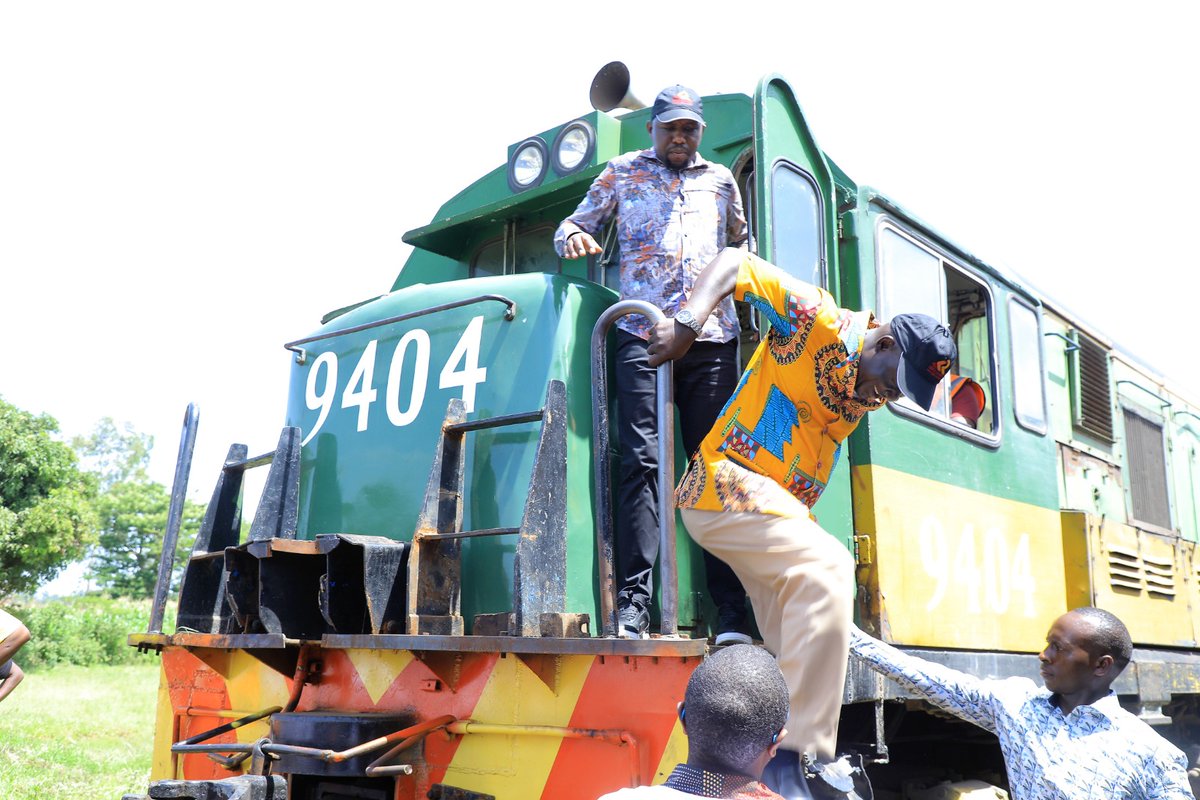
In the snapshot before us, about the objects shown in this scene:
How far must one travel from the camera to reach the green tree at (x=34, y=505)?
21922 mm

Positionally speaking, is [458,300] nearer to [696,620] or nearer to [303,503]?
[303,503]

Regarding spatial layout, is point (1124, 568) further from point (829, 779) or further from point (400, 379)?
point (400, 379)

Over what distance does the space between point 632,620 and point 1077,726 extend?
1.26 metres

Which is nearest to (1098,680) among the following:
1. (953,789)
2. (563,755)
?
(563,755)

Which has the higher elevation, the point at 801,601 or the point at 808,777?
the point at 801,601

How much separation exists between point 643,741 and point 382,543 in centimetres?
110

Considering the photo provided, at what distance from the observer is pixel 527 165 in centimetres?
485

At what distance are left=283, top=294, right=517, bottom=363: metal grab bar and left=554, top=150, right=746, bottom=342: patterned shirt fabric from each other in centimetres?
27

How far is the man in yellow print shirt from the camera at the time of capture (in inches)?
110

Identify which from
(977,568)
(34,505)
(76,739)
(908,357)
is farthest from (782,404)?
(34,505)

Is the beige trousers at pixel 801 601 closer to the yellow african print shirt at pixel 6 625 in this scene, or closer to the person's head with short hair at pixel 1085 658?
the person's head with short hair at pixel 1085 658

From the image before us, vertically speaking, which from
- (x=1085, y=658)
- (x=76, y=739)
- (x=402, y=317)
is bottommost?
(x=76, y=739)

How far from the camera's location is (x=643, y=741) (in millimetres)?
2916

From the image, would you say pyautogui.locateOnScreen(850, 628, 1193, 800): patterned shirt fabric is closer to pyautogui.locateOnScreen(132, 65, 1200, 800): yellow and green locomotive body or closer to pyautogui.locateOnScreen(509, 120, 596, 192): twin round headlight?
pyautogui.locateOnScreen(132, 65, 1200, 800): yellow and green locomotive body
